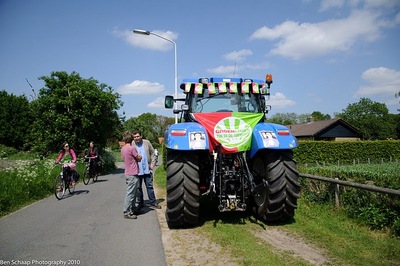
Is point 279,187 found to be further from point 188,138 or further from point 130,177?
point 130,177

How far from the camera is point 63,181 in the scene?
10.1 meters

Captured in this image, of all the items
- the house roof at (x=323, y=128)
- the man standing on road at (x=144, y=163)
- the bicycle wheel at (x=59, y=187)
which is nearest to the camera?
the man standing on road at (x=144, y=163)

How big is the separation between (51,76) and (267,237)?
18252 millimetres

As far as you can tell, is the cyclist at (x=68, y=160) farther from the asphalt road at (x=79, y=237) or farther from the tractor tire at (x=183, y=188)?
the tractor tire at (x=183, y=188)

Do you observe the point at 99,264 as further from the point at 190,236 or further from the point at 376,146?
the point at 376,146

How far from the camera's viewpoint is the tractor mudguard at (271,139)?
5402mm

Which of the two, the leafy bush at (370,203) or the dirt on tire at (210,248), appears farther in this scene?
the leafy bush at (370,203)

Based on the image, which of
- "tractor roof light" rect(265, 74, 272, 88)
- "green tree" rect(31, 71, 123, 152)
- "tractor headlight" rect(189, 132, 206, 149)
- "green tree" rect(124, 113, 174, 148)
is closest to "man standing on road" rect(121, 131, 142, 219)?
"tractor headlight" rect(189, 132, 206, 149)

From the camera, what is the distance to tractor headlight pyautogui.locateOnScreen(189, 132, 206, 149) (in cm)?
531

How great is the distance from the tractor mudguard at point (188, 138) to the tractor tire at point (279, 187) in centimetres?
131

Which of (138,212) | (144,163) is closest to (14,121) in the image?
(144,163)

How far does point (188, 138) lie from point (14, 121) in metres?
51.4

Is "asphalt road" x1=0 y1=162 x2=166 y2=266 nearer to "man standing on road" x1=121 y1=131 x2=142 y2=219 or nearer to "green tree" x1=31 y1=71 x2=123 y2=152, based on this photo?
"man standing on road" x1=121 y1=131 x2=142 y2=219

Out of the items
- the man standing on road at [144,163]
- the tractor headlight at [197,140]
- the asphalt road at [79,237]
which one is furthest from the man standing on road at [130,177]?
the tractor headlight at [197,140]
